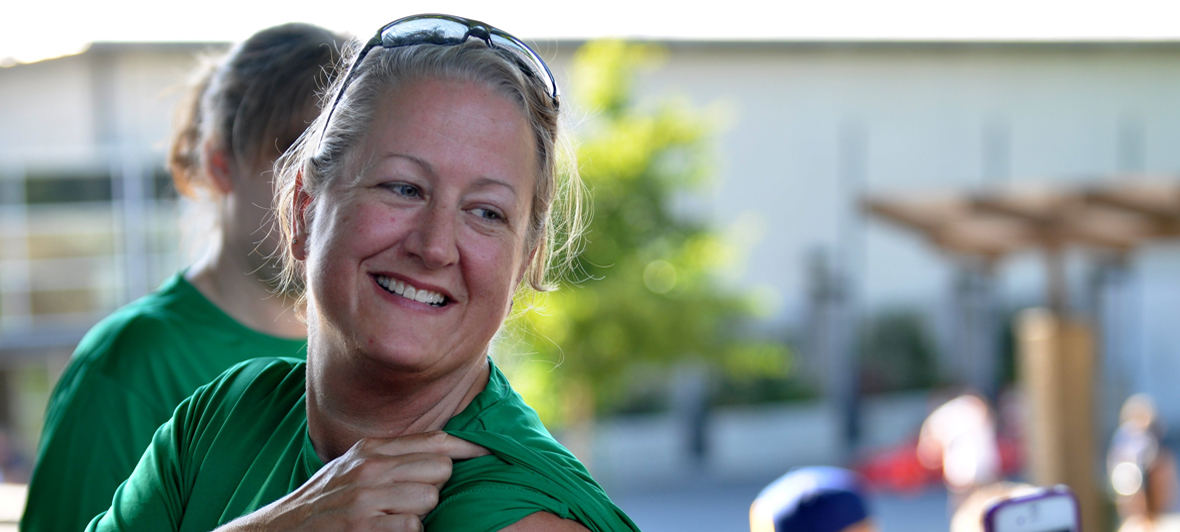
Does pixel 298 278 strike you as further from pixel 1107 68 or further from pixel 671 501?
pixel 1107 68

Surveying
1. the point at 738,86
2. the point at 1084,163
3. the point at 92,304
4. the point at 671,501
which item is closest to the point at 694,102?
the point at 738,86

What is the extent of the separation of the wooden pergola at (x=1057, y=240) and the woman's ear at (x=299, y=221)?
19.7 ft

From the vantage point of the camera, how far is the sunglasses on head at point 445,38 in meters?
1.32

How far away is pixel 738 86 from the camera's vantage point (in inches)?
723

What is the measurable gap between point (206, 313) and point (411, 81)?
93 cm

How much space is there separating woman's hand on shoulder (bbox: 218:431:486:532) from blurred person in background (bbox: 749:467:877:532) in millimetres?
2336

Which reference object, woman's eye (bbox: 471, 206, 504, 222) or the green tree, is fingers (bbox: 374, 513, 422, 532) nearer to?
woman's eye (bbox: 471, 206, 504, 222)

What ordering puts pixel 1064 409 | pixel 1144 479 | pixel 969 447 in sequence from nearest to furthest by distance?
pixel 1064 409 → pixel 1144 479 → pixel 969 447

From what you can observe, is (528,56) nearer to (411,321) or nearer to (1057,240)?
(411,321)

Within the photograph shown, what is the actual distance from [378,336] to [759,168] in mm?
17511

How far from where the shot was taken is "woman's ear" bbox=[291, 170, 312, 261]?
54.5 inches

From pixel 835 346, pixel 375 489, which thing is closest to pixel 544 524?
pixel 375 489

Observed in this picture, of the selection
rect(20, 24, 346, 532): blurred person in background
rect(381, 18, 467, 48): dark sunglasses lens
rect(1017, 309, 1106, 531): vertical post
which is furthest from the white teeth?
rect(1017, 309, 1106, 531): vertical post

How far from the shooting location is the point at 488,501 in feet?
3.56
